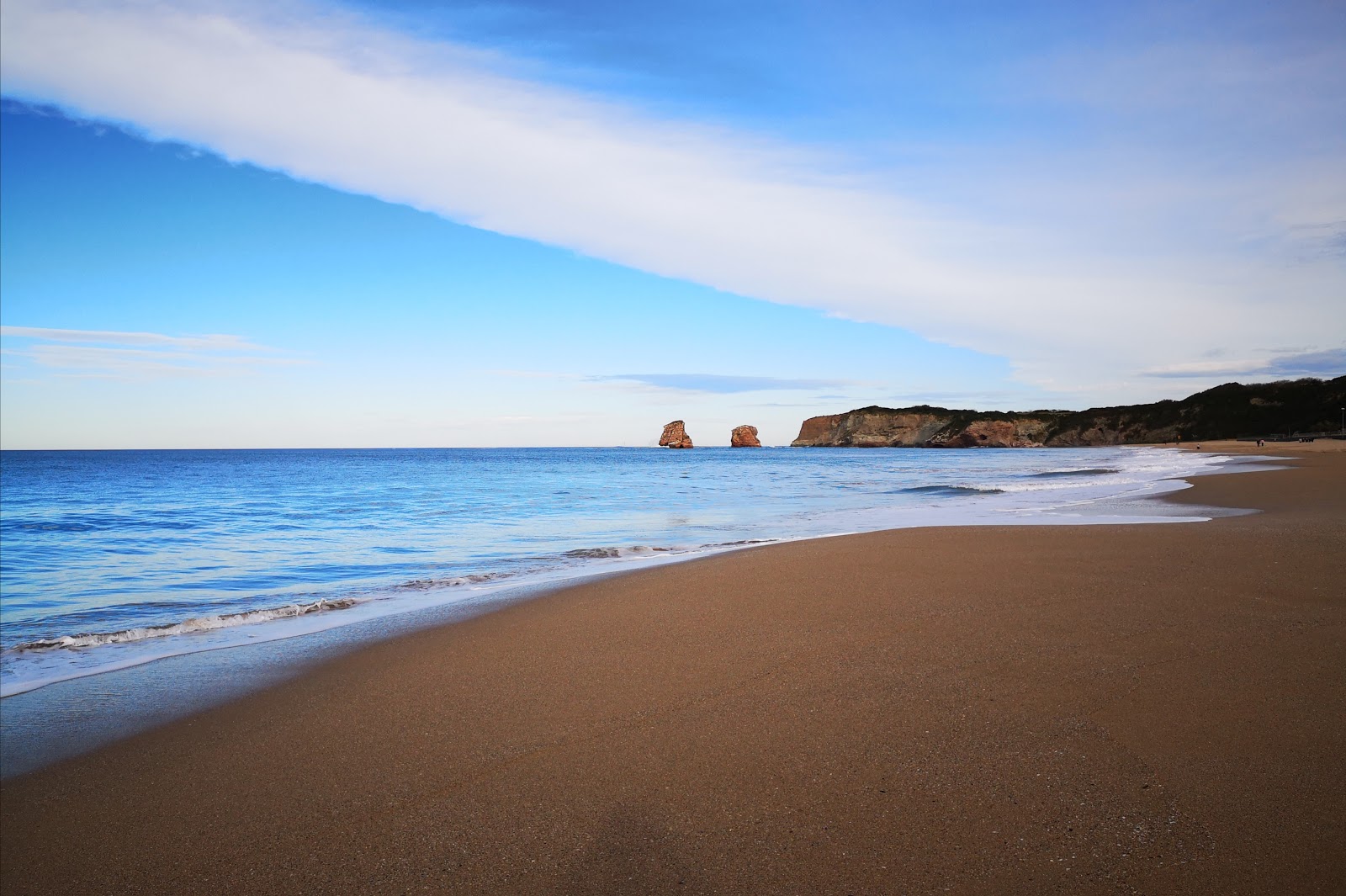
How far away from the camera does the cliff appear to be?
361 ft

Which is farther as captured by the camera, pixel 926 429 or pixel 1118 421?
pixel 926 429

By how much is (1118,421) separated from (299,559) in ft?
494

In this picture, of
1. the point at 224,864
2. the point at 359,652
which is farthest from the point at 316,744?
the point at 359,652

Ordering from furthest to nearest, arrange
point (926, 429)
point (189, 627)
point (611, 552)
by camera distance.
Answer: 1. point (926, 429)
2. point (611, 552)
3. point (189, 627)

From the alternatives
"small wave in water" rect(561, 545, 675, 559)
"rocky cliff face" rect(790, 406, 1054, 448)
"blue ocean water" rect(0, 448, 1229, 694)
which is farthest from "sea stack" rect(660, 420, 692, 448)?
"small wave in water" rect(561, 545, 675, 559)

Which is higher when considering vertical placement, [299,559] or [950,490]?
[299,559]

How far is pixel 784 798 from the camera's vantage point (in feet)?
10.5

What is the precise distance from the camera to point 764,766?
3.51 meters

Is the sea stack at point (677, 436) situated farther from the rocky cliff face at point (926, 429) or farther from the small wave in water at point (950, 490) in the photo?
the small wave in water at point (950, 490)

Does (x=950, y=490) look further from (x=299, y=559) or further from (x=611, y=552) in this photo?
(x=299, y=559)

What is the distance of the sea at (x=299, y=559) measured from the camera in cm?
566

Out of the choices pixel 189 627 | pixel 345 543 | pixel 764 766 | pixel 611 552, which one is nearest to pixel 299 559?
pixel 345 543

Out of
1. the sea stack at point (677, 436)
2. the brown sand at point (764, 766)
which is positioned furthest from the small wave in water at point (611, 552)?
the sea stack at point (677, 436)

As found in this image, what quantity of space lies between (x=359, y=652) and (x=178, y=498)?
99.8ft
